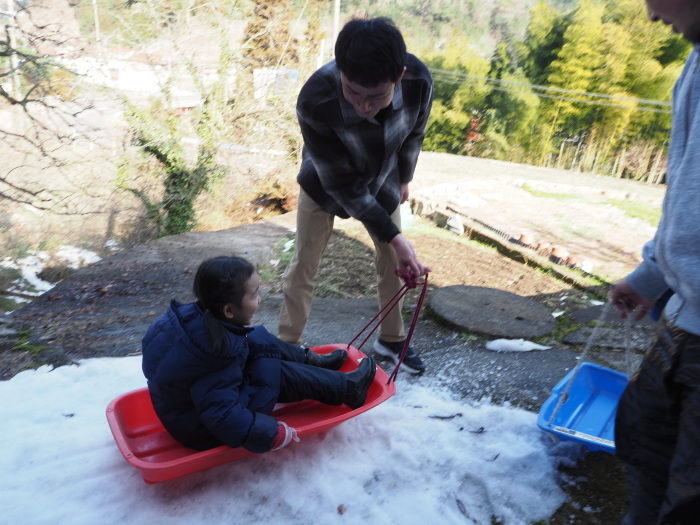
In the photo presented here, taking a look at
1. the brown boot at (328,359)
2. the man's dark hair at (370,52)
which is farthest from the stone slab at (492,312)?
the man's dark hair at (370,52)

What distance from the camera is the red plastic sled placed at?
163 cm

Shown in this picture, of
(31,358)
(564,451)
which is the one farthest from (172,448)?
(564,451)

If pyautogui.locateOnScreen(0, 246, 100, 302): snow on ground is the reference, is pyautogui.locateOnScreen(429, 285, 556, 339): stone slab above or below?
above

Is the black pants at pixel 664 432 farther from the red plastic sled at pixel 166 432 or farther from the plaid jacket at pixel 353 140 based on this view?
the plaid jacket at pixel 353 140

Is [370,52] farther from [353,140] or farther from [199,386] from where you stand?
[199,386]

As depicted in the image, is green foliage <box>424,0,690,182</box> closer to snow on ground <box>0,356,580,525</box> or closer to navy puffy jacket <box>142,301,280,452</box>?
snow on ground <box>0,356,580,525</box>

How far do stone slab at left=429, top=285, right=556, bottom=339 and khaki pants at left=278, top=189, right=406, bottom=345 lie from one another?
78cm

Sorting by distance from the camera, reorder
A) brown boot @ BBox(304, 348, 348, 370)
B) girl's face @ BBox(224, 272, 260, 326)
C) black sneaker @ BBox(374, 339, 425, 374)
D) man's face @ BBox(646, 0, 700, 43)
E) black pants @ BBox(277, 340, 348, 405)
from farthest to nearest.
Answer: black sneaker @ BBox(374, 339, 425, 374) → brown boot @ BBox(304, 348, 348, 370) → black pants @ BBox(277, 340, 348, 405) → girl's face @ BBox(224, 272, 260, 326) → man's face @ BBox(646, 0, 700, 43)

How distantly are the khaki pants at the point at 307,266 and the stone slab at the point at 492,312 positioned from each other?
78 centimetres

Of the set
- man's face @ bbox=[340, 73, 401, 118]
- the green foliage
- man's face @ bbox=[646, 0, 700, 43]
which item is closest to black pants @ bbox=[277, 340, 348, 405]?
man's face @ bbox=[340, 73, 401, 118]

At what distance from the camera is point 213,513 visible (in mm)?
1660

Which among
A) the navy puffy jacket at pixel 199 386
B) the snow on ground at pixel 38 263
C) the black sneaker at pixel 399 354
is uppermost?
the navy puffy jacket at pixel 199 386

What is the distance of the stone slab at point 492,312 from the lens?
3.10 m

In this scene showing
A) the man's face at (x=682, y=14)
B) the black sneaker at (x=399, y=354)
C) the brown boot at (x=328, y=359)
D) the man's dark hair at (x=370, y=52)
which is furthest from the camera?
the black sneaker at (x=399, y=354)
